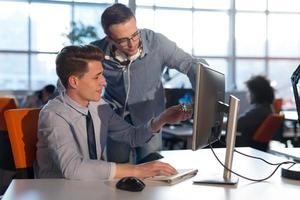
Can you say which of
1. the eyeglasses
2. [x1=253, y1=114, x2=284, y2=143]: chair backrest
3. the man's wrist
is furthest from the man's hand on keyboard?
[x1=253, y1=114, x2=284, y2=143]: chair backrest

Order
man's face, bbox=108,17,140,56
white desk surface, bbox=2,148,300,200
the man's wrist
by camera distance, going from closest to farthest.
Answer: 1. white desk surface, bbox=2,148,300,200
2. the man's wrist
3. man's face, bbox=108,17,140,56

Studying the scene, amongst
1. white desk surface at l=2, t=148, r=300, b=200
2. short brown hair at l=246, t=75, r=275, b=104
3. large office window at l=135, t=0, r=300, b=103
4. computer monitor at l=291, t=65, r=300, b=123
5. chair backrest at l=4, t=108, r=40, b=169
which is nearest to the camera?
white desk surface at l=2, t=148, r=300, b=200

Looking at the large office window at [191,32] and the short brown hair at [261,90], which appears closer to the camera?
the short brown hair at [261,90]

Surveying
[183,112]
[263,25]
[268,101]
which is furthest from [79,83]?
[263,25]

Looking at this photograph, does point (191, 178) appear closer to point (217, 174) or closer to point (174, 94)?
point (217, 174)

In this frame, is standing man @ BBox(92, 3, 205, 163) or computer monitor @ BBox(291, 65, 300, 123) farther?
standing man @ BBox(92, 3, 205, 163)

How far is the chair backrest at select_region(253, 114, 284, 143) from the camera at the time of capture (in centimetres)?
412

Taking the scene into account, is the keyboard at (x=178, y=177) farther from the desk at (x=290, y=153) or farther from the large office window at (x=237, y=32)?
the large office window at (x=237, y=32)

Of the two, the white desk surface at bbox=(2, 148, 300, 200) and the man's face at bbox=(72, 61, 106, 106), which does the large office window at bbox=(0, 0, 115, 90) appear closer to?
the man's face at bbox=(72, 61, 106, 106)

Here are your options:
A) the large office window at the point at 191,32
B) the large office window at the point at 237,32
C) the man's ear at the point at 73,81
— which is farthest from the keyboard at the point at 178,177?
the large office window at the point at 237,32

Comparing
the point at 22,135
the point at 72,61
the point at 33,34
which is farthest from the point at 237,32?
the point at 22,135

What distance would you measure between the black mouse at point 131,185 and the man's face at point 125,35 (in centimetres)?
94

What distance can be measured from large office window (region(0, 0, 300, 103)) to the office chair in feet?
16.5

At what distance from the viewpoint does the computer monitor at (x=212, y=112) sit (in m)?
1.55
